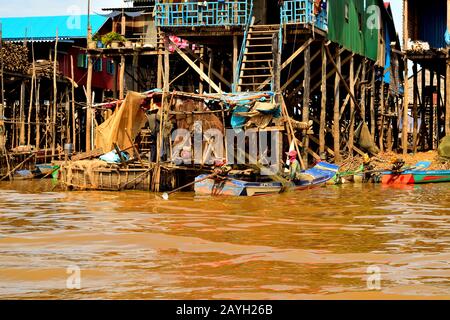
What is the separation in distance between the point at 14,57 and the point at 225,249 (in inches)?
869

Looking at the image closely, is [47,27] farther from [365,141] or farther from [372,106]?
[365,141]

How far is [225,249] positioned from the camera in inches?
384

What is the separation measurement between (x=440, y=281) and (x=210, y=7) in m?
16.6

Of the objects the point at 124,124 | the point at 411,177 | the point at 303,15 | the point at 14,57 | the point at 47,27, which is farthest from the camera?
the point at 47,27

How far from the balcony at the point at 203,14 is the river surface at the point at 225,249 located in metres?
7.48

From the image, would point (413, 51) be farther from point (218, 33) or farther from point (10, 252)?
point (10, 252)

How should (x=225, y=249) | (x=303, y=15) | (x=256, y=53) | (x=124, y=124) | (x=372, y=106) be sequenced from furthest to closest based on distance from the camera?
(x=372, y=106), (x=303, y=15), (x=256, y=53), (x=124, y=124), (x=225, y=249)

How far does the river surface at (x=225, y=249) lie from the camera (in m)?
7.53

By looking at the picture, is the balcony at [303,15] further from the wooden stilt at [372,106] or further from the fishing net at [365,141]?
the wooden stilt at [372,106]

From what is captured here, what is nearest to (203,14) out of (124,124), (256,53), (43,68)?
(256,53)

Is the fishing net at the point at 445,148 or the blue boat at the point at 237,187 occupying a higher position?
the fishing net at the point at 445,148

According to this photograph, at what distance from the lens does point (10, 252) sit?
9.61 m

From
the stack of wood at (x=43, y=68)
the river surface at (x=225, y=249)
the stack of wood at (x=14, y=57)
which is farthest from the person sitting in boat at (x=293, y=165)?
the stack of wood at (x=43, y=68)

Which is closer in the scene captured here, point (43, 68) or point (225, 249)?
point (225, 249)
